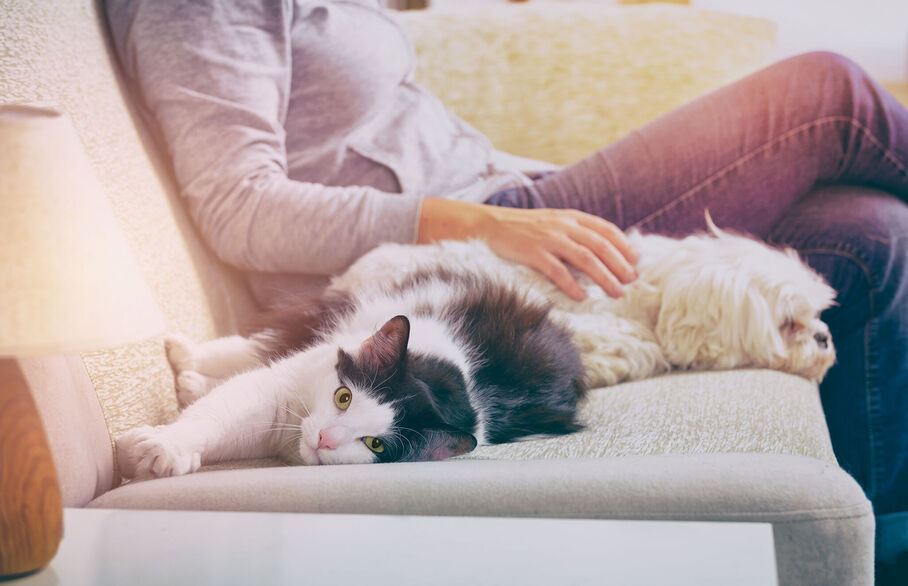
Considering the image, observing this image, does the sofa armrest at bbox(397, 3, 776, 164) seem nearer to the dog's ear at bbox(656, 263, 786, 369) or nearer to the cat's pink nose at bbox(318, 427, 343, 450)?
the dog's ear at bbox(656, 263, 786, 369)

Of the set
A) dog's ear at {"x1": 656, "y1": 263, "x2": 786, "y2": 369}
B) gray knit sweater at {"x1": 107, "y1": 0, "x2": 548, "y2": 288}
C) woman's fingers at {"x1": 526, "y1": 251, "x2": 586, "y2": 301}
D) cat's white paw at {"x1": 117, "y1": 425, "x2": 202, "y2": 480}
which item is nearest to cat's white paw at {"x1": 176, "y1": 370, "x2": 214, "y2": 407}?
cat's white paw at {"x1": 117, "y1": 425, "x2": 202, "y2": 480}

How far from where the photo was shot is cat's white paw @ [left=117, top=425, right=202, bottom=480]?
0.79 m

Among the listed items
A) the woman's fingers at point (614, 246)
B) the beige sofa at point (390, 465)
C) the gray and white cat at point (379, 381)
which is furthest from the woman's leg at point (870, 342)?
the gray and white cat at point (379, 381)

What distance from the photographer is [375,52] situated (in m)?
1.48

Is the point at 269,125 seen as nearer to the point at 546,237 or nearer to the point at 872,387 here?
the point at 546,237

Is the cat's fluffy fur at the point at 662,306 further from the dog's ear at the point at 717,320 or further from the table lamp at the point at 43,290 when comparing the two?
the table lamp at the point at 43,290

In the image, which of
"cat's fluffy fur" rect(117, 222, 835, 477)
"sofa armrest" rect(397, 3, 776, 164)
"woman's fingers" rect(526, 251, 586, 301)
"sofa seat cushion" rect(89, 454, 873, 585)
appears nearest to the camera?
"sofa seat cushion" rect(89, 454, 873, 585)

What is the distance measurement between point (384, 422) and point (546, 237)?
1.84ft

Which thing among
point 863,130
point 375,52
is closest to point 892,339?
point 863,130

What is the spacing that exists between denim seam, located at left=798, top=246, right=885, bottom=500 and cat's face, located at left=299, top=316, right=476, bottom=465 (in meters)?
0.88

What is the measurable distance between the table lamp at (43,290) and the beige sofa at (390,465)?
13 centimetres

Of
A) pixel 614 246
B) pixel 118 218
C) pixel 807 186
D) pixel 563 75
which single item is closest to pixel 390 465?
pixel 118 218

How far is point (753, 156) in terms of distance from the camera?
142 centimetres

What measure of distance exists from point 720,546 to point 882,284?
94cm
